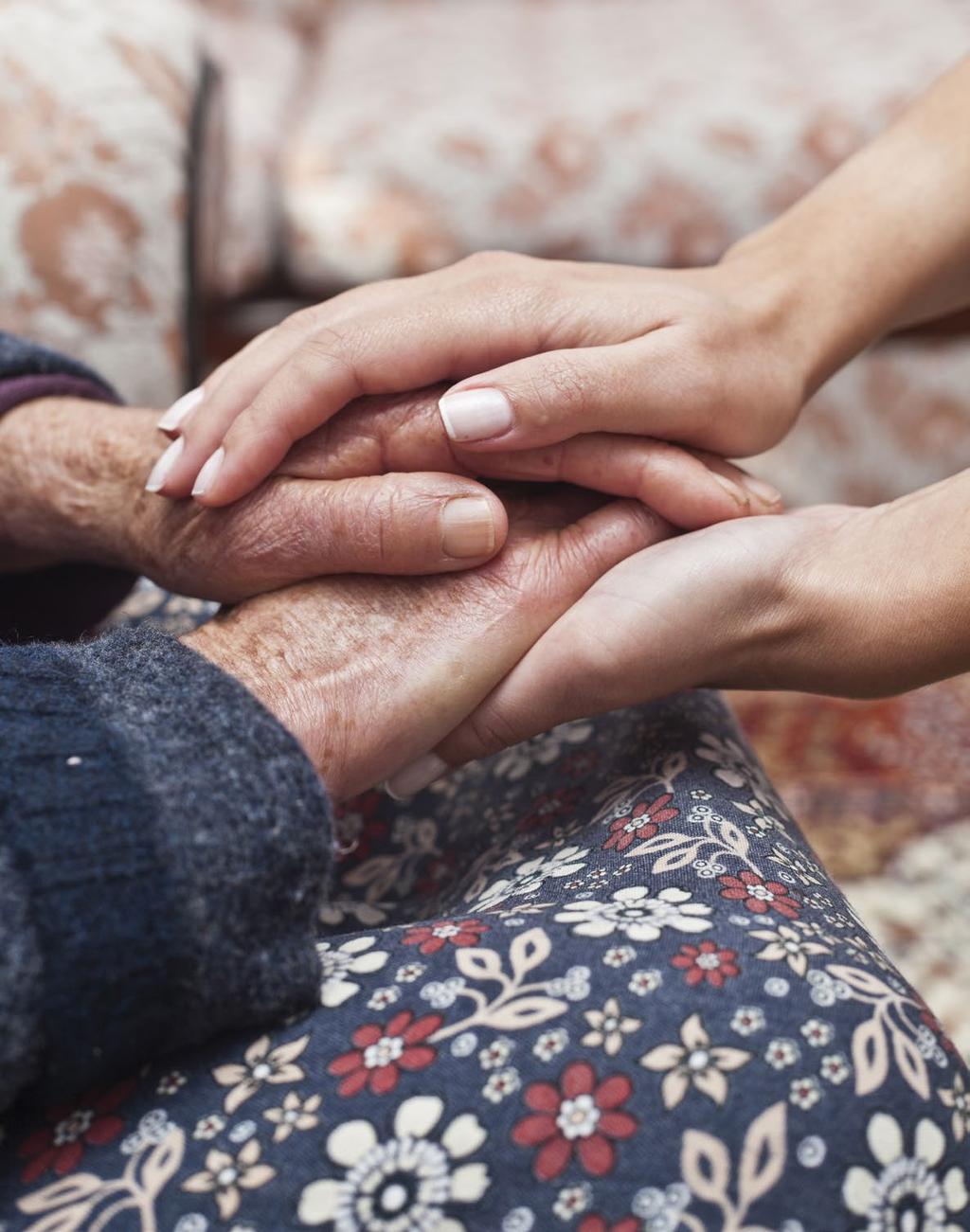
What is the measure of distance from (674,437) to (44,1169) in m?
0.52

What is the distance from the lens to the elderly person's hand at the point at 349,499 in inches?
26.1

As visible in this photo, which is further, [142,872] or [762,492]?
[762,492]

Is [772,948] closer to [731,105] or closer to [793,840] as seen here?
[793,840]

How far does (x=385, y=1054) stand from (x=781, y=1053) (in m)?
Result: 0.15

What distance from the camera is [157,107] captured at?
1.19m

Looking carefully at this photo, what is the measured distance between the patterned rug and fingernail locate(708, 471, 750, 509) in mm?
546

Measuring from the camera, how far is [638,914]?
0.49 metres

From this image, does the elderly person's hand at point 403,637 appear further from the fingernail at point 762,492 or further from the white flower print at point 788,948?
the white flower print at point 788,948

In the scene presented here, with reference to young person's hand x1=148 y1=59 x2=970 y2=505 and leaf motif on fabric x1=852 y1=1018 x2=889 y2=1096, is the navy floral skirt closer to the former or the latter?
leaf motif on fabric x1=852 y1=1018 x2=889 y2=1096

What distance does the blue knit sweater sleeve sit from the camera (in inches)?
16.4

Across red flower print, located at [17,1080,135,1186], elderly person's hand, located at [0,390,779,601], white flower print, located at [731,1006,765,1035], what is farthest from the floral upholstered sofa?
white flower print, located at [731,1006,765,1035]

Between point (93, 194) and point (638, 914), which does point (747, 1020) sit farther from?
point (93, 194)

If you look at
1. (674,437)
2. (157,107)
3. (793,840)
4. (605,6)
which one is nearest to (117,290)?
(157,107)

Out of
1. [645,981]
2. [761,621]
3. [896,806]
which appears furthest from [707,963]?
[896,806]
